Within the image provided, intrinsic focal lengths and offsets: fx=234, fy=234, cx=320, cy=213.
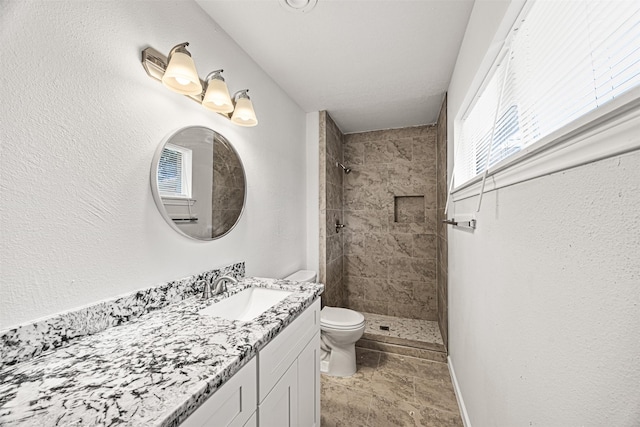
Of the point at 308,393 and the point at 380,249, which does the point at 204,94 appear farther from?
the point at 380,249

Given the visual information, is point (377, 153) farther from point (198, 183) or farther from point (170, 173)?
point (170, 173)

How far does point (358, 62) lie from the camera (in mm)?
1795

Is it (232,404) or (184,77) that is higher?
(184,77)

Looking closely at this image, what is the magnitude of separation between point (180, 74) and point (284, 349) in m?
1.27

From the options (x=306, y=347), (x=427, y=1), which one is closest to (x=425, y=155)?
(x=427, y=1)

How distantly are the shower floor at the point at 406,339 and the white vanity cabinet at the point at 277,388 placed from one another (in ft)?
4.00

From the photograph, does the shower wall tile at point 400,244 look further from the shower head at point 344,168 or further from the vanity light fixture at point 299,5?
the vanity light fixture at point 299,5

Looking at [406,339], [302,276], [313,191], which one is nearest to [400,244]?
[406,339]

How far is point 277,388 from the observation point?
0.94 meters

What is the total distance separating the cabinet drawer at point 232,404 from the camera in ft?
1.91

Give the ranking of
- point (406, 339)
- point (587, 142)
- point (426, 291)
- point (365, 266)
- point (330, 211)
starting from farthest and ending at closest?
point (365, 266) < point (426, 291) < point (330, 211) < point (406, 339) < point (587, 142)

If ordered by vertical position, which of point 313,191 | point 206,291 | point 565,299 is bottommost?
point 206,291

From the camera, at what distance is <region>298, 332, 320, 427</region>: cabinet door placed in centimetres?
114

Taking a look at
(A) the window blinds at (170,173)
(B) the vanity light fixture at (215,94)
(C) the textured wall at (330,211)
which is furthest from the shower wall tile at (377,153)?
(A) the window blinds at (170,173)
